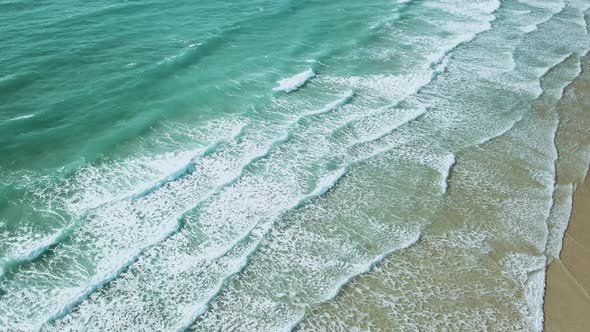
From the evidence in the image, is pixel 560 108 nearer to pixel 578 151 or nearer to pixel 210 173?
pixel 578 151

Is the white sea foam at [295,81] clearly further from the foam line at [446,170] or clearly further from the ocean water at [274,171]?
the foam line at [446,170]

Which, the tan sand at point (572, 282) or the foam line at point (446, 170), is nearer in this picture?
the tan sand at point (572, 282)

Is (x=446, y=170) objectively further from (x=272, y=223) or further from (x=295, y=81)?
(x=295, y=81)

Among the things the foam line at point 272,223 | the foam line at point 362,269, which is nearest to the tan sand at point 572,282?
the foam line at point 362,269

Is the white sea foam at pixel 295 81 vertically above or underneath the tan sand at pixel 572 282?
above

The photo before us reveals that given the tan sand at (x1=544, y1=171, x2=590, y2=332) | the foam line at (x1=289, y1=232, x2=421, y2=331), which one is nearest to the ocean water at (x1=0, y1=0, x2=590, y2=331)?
the foam line at (x1=289, y1=232, x2=421, y2=331)
